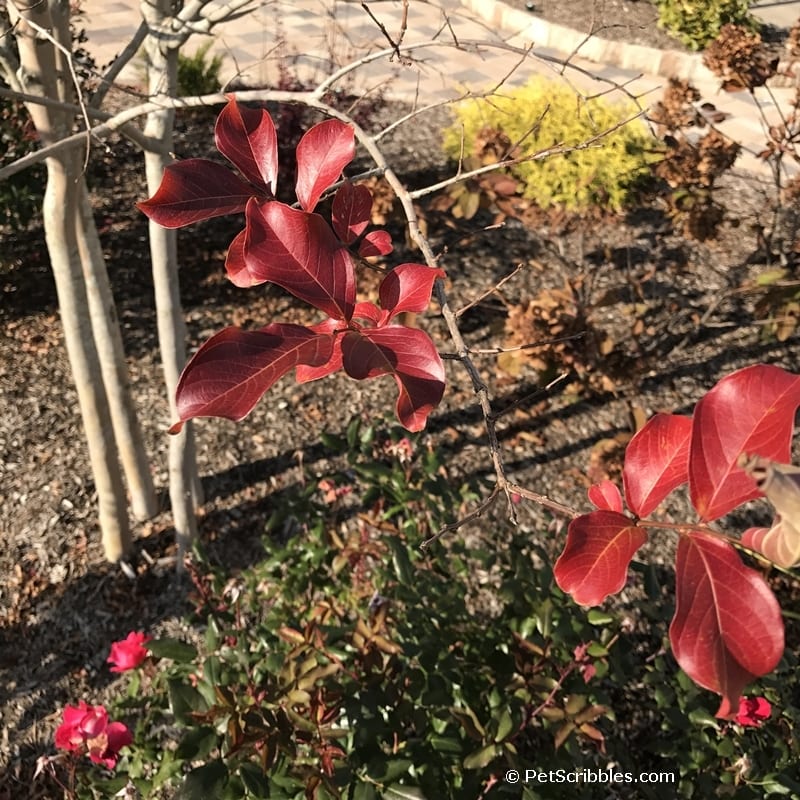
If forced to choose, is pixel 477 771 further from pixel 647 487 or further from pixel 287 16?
pixel 287 16

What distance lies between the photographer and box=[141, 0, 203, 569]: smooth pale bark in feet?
5.83

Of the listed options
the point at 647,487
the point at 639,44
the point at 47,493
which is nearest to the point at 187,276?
the point at 47,493

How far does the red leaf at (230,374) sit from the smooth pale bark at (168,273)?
93cm

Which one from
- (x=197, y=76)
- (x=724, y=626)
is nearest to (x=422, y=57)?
(x=197, y=76)

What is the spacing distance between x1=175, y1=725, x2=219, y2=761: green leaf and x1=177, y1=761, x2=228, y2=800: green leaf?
0.06 m

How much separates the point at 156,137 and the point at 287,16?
24.7 feet

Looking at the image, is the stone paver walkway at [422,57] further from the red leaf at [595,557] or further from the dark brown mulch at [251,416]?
the red leaf at [595,557]

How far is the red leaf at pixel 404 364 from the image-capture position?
0.64m

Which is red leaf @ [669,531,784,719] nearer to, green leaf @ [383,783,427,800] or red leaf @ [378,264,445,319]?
red leaf @ [378,264,445,319]

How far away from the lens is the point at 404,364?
66 centimetres

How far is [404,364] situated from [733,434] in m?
0.30

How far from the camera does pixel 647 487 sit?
2.44 feet

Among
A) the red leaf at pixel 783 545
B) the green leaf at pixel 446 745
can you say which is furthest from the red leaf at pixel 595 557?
the green leaf at pixel 446 745

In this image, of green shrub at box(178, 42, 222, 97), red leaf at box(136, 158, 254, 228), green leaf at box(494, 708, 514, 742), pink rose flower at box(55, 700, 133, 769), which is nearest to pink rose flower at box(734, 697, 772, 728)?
green leaf at box(494, 708, 514, 742)
